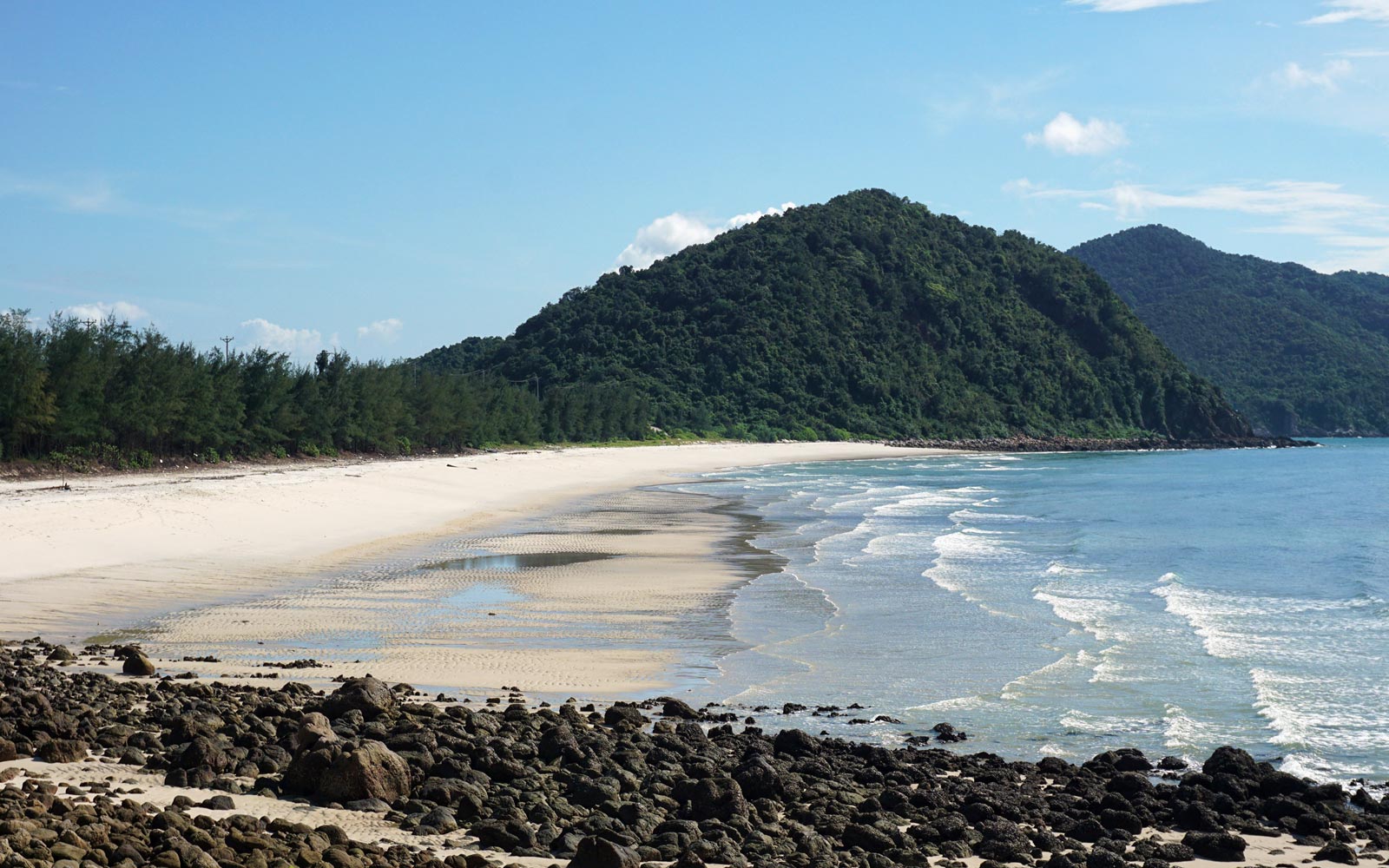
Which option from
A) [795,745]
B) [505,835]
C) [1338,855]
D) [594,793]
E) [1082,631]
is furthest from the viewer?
[1082,631]

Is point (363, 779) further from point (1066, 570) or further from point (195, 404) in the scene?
point (195, 404)

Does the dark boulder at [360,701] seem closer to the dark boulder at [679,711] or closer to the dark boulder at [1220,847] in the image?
the dark boulder at [679,711]

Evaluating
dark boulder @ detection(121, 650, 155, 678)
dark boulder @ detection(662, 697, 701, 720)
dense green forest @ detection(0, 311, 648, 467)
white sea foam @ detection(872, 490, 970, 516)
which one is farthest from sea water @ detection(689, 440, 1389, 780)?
dense green forest @ detection(0, 311, 648, 467)

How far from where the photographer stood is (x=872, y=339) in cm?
17250

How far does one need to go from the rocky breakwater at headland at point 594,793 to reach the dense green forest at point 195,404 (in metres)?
35.6

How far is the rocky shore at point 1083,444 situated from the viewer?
149 meters

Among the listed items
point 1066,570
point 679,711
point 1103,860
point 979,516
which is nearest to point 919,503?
point 979,516

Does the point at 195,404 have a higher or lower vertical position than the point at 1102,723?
higher

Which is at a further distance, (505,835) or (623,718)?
(623,718)

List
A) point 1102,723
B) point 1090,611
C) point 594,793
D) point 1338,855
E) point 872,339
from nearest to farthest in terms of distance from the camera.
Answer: point 1338,855
point 594,793
point 1102,723
point 1090,611
point 872,339

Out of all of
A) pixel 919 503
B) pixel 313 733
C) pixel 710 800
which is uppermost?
pixel 313 733

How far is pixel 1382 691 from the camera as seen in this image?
1502 cm

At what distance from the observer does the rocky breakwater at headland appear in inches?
288

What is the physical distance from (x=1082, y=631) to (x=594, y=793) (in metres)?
12.6
